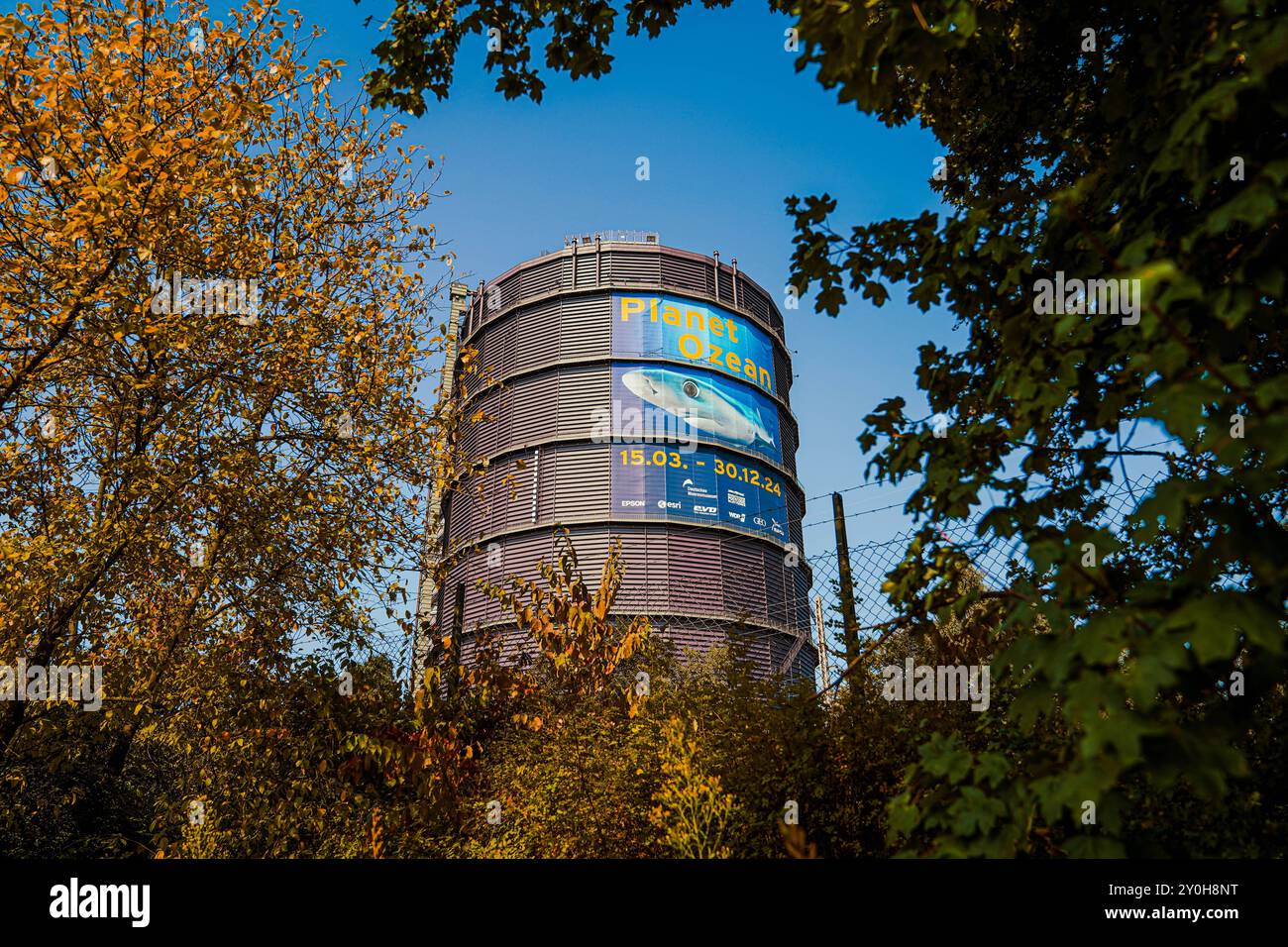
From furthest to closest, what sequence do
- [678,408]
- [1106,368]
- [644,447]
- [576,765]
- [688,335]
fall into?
[688,335] → [678,408] → [644,447] → [576,765] → [1106,368]

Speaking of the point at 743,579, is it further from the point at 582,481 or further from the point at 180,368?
the point at 180,368

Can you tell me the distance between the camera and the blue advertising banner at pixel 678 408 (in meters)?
18.7

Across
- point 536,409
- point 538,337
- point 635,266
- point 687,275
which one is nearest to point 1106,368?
point 536,409

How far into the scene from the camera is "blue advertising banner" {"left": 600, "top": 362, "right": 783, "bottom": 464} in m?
18.7

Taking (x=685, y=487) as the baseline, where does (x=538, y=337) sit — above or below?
above

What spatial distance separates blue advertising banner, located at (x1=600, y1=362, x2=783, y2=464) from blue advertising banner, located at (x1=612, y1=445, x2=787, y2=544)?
1.38ft

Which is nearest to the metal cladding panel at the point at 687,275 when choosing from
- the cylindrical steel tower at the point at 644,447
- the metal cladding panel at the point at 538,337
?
the cylindrical steel tower at the point at 644,447

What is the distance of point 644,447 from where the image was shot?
61.1 ft

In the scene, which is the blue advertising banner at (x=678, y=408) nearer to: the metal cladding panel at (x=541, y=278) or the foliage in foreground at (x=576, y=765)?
the metal cladding panel at (x=541, y=278)

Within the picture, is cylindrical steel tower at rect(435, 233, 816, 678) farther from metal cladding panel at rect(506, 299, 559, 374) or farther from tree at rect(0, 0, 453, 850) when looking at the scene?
tree at rect(0, 0, 453, 850)

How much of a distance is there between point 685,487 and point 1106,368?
52.3 feet
